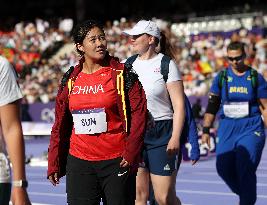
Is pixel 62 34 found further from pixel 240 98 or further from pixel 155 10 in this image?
pixel 240 98

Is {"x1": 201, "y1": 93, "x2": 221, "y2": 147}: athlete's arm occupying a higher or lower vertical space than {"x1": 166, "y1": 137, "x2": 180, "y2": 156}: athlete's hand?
lower

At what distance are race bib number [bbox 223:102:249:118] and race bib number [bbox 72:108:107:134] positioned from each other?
11.0 feet

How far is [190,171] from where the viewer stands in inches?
639

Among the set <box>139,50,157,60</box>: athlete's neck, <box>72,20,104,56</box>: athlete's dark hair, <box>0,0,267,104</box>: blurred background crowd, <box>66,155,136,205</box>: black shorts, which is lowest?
<box>0,0,267,104</box>: blurred background crowd

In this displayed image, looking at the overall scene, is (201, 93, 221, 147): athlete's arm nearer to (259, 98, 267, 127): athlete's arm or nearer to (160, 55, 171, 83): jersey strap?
(259, 98, 267, 127): athlete's arm

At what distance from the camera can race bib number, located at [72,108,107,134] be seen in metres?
6.13

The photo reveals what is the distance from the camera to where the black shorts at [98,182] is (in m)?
6.11

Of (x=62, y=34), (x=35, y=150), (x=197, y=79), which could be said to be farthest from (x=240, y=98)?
(x=62, y=34)

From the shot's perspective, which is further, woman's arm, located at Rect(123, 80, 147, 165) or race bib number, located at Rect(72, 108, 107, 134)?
race bib number, located at Rect(72, 108, 107, 134)

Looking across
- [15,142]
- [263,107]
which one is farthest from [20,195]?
[263,107]

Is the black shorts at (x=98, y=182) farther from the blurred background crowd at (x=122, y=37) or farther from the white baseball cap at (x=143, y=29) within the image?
the blurred background crowd at (x=122, y=37)

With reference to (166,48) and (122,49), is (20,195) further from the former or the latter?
(122,49)

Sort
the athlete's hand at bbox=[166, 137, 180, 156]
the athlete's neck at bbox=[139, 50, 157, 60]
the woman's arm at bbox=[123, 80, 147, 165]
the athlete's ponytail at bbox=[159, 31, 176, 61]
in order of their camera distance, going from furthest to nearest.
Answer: the athlete's ponytail at bbox=[159, 31, 176, 61]
the athlete's neck at bbox=[139, 50, 157, 60]
the athlete's hand at bbox=[166, 137, 180, 156]
the woman's arm at bbox=[123, 80, 147, 165]

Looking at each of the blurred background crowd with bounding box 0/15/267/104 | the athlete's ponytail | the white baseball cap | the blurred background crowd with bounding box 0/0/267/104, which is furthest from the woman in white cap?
the blurred background crowd with bounding box 0/0/267/104
